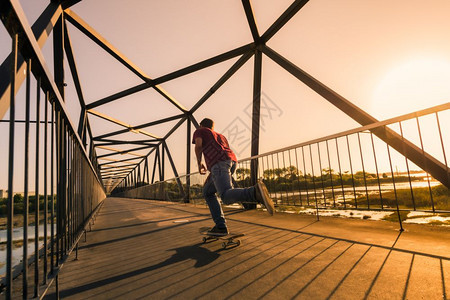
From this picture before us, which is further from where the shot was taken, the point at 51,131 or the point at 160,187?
the point at 160,187

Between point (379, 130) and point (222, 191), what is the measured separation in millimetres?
2380

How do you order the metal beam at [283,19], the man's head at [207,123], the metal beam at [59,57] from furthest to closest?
the metal beam at [283,19] < the metal beam at [59,57] < the man's head at [207,123]

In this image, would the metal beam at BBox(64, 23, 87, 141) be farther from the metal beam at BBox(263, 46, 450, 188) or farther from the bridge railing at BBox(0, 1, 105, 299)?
the bridge railing at BBox(0, 1, 105, 299)

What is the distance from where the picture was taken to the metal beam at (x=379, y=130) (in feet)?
9.84

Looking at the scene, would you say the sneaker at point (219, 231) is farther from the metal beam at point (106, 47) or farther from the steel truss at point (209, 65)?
the metal beam at point (106, 47)

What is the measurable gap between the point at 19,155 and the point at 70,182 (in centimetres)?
145

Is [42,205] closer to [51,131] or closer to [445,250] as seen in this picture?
[51,131]

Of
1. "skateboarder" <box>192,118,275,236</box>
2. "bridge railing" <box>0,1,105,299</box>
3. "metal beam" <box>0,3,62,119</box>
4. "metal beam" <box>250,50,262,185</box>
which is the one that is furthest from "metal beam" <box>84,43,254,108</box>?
"bridge railing" <box>0,1,105,299</box>

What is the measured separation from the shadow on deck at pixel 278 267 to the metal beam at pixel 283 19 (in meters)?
5.00

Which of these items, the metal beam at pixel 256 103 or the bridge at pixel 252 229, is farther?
the metal beam at pixel 256 103

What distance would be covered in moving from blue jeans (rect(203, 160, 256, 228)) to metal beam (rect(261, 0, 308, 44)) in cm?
448

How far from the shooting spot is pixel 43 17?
461 cm

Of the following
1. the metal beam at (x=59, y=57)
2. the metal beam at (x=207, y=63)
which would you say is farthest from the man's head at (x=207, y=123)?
the metal beam at (x=207, y=63)

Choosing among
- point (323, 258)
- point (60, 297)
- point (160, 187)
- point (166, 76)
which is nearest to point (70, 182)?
point (60, 297)
